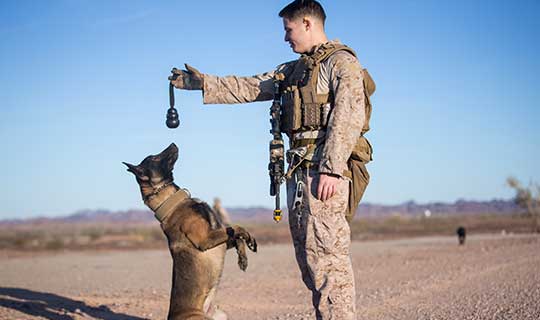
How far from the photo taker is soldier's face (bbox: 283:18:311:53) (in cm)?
456

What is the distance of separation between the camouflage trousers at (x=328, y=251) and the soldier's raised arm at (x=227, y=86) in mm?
1110

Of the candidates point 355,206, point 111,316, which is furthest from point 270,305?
point 355,206

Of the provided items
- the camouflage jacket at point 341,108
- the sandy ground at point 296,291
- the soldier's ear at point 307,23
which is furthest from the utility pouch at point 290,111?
the sandy ground at point 296,291

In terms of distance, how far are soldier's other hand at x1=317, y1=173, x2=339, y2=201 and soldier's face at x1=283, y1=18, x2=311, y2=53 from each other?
109cm

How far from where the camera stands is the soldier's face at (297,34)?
179 inches

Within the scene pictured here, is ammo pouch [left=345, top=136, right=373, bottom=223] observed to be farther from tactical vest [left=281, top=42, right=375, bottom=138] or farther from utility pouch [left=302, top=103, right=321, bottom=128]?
utility pouch [left=302, top=103, right=321, bottom=128]

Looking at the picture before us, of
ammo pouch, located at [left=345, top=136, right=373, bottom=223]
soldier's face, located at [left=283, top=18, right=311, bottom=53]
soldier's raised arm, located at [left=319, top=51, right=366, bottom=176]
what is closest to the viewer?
soldier's raised arm, located at [left=319, top=51, right=366, bottom=176]

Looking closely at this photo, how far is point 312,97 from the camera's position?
4465mm

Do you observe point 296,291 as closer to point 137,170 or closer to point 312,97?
point 137,170

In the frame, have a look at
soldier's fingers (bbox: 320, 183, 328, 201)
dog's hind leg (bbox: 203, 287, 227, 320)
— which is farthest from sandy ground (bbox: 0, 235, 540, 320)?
soldier's fingers (bbox: 320, 183, 328, 201)

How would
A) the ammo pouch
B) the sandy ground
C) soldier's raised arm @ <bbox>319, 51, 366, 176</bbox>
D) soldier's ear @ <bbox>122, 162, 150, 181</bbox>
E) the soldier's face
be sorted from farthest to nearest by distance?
the sandy ground < soldier's ear @ <bbox>122, 162, 150, 181</bbox> < the soldier's face < the ammo pouch < soldier's raised arm @ <bbox>319, 51, 366, 176</bbox>

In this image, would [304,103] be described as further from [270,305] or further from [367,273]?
[367,273]

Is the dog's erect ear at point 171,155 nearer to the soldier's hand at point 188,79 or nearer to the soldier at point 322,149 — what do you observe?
the soldier's hand at point 188,79

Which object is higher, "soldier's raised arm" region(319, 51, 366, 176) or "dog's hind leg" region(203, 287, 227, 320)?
"soldier's raised arm" region(319, 51, 366, 176)
